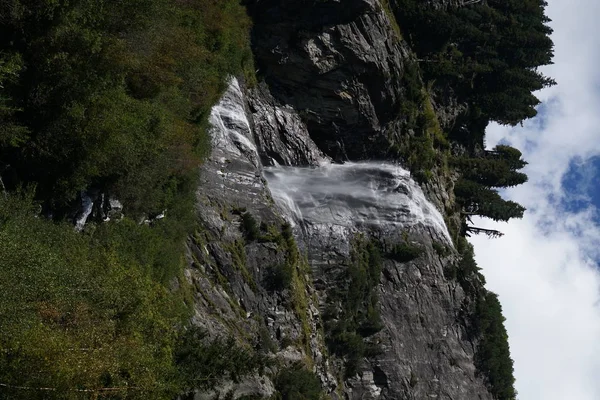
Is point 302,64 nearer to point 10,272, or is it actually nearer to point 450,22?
point 450,22

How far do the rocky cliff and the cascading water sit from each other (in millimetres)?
80

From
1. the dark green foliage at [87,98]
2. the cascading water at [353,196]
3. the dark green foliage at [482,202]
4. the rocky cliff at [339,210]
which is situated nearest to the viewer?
the dark green foliage at [87,98]

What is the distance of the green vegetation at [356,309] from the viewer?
36844mm

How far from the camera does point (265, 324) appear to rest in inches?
1223

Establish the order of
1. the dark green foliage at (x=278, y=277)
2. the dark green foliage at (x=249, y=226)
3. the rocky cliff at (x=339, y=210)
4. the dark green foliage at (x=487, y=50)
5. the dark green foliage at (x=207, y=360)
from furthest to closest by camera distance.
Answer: the dark green foliage at (x=487, y=50)
the rocky cliff at (x=339, y=210)
the dark green foliage at (x=249, y=226)
the dark green foliage at (x=278, y=277)
the dark green foliage at (x=207, y=360)

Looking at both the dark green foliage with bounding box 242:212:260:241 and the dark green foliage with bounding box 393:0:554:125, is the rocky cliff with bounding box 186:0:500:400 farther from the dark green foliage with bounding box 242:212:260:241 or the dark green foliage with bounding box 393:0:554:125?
the dark green foliage with bounding box 393:0:554:125

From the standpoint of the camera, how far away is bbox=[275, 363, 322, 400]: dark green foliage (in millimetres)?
28047

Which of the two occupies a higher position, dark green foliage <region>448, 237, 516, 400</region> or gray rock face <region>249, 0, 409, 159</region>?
gray rock face <region>249, 0, 409, 159</region>

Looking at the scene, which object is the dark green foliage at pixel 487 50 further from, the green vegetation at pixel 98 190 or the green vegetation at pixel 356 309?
the green vegetation at pixel 98 190

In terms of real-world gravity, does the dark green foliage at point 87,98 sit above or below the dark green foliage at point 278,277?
above

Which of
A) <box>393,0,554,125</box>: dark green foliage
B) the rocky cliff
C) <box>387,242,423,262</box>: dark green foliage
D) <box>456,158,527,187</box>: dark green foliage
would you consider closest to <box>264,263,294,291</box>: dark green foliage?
the rocky cliff

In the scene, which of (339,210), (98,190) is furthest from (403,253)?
(98,190)

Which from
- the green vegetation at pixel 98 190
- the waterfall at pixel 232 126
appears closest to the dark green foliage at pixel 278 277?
the waterfall at pixel 232 126

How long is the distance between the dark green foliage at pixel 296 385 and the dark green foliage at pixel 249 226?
19.4 feet
